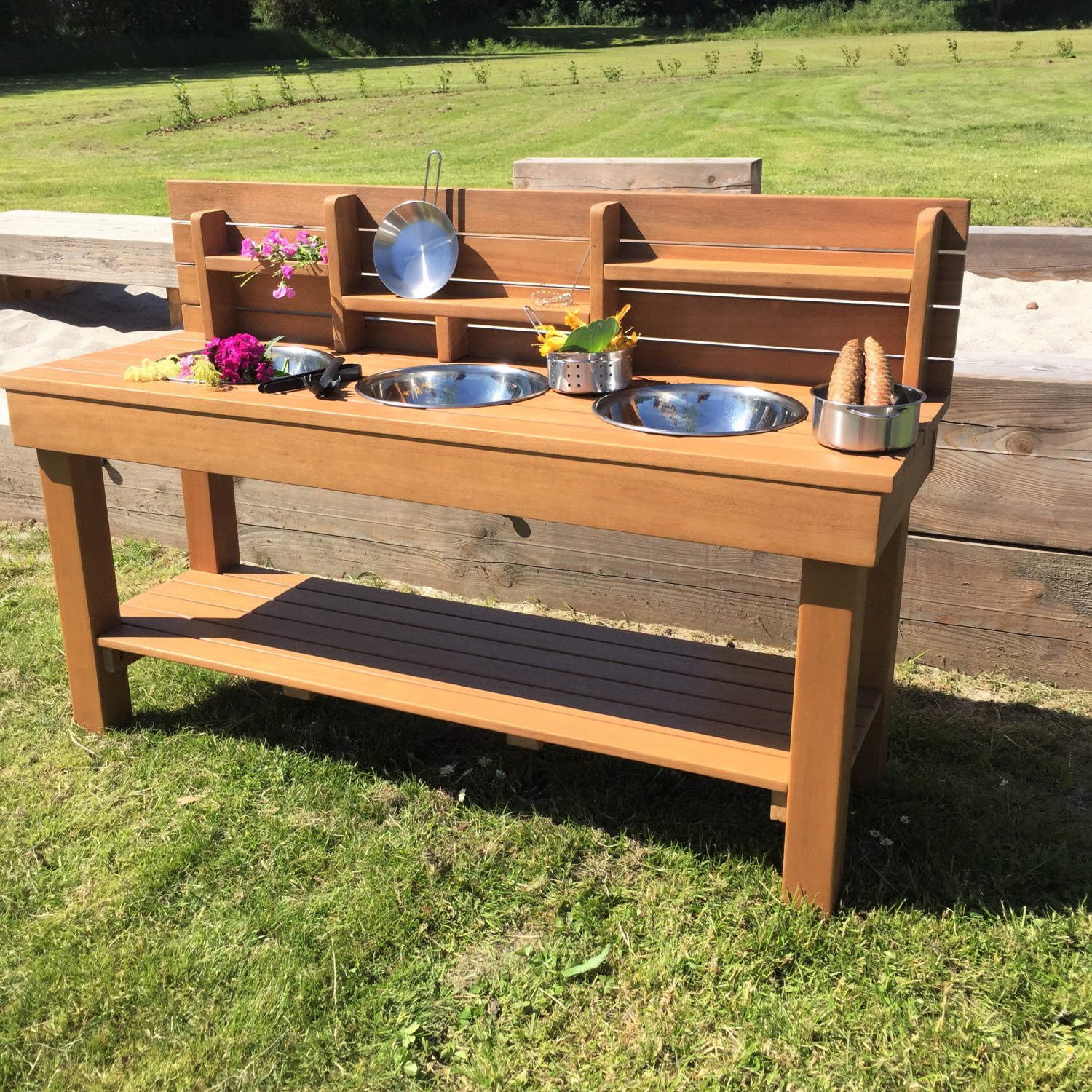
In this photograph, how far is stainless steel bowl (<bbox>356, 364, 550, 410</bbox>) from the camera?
2.81 metres

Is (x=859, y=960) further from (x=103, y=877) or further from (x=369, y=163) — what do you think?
(x=369, y=163)

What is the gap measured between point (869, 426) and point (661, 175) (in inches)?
53.5

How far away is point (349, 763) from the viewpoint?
9.48ft

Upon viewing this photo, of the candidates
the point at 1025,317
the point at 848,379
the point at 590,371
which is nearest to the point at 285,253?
the point at 590,371

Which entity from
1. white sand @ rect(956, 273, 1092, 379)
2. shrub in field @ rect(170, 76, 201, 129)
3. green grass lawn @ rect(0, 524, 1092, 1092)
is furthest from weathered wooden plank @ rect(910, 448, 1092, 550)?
shrub in field @ rect(170, 76, 201, 129)

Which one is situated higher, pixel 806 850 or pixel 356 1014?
pixel 806 850

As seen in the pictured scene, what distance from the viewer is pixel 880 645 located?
2.68 meters

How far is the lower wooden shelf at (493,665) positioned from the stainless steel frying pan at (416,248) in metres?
0.90

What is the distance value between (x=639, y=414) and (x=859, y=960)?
1245mm

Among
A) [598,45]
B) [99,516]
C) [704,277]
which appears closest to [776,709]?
[704,277]

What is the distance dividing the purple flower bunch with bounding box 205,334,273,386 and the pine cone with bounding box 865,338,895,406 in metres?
1.39

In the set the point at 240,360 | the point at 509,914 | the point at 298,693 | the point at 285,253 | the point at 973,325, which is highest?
the point at 285,253

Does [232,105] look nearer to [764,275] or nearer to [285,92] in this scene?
[285,92]

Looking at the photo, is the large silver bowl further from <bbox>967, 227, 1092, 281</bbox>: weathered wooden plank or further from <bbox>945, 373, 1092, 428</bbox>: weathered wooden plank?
<bbox>967, 227, 1092, 281</bbox>: weathered wooden plank
